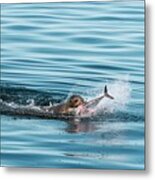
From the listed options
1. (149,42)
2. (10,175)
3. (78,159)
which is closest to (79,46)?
(149,42)

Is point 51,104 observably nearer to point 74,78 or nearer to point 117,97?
point 74,78

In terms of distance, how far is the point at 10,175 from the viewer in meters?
2.11

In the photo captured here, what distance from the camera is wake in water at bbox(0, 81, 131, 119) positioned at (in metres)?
2.03

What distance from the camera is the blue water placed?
2022 millimetres

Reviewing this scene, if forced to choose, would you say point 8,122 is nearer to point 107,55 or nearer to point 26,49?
point 26,49

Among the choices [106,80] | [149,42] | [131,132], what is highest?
[149,42]

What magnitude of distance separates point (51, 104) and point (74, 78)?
4.8 inches

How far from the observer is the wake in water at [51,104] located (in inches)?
80.0

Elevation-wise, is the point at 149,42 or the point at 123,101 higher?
the point at 149,42

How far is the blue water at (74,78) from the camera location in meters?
2.02

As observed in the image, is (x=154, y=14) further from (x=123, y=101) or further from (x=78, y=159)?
(x=78, y=159)

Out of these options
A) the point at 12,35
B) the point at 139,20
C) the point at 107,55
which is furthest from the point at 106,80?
Answer: the point at 12,35

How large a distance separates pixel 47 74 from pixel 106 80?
21 centimetres

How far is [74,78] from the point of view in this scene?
6.74 feet
